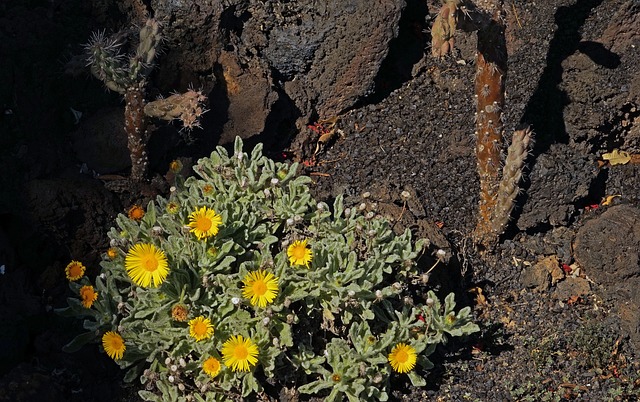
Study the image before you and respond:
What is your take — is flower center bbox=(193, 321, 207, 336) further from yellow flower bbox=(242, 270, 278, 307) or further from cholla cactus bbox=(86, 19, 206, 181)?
cholla cactus bbox=(86, 19, 206, 181)

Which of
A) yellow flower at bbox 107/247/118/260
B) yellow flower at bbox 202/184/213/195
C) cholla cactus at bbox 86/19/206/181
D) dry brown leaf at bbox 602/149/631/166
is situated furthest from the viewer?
dry brown leaf at bbox 602/149/631/166

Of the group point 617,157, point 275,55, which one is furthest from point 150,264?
point 617,157

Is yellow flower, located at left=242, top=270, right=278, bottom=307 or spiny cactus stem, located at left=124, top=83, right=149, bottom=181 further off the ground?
spiny cactus stem, located at left=124, top=83, right=149, bottom=181

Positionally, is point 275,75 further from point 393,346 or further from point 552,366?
point 552,366

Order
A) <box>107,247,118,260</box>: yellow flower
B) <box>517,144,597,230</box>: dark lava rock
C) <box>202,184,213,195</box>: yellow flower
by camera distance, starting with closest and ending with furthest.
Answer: <box>107,247,118,260</box>: yellow flower → <box>202,184,213,195</box>: yellow flower → <box>517,144,597,230</box>: dark lava rock

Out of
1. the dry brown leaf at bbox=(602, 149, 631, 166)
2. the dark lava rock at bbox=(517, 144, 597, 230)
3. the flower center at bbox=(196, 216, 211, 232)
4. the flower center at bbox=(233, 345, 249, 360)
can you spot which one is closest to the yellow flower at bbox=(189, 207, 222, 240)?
the flower center at bbox=(196, 216, 211, 232)

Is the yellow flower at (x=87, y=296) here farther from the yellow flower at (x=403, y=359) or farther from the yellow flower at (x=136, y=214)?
the yellow flower at (x=403, y=359)

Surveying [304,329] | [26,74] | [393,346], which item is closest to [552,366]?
[393,346]
